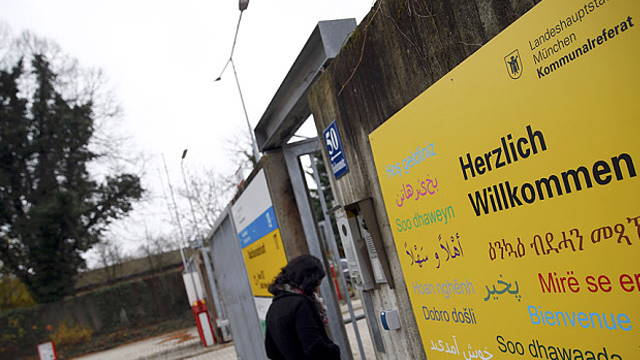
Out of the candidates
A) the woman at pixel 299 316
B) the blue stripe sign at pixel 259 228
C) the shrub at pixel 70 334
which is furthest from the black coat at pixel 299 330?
the shrub at pixel 70 334

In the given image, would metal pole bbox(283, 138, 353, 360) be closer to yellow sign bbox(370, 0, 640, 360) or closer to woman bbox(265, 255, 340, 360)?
woman bbox(265, 255, 340, 360)

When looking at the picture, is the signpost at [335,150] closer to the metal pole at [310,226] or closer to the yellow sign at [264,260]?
the metal pole at [310,226]

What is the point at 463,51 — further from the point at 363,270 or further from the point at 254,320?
the point at 254,320

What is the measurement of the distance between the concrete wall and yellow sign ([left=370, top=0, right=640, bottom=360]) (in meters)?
0.10

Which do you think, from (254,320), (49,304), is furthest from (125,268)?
(254,320)

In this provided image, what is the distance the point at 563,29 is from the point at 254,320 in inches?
261

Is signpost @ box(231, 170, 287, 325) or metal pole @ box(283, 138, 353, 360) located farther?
signpost @ box(231, 170, 287, 325)

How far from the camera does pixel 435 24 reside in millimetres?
2697

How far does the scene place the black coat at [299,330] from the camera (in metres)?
4.31

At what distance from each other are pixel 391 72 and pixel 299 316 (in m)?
1.93

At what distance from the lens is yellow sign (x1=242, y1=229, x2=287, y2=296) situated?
19.9 ft

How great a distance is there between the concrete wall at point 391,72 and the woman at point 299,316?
440 mm

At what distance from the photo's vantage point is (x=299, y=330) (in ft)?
14.3

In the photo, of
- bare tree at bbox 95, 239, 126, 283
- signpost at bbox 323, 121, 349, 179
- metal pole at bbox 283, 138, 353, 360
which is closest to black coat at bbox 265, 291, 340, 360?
signpost at bbox 323, 121, 349, 179
